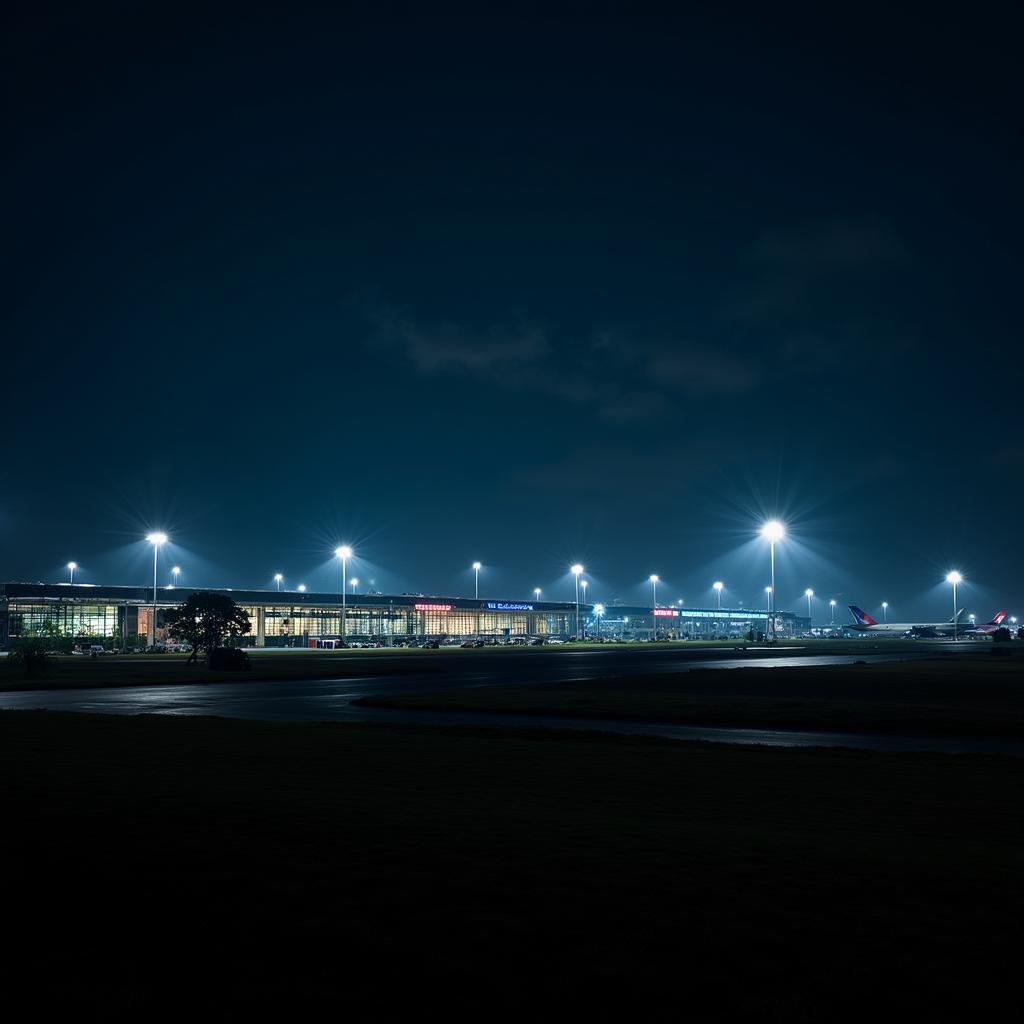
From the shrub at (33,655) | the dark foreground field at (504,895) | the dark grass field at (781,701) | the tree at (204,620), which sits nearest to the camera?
the dark foreground field at (504,895)

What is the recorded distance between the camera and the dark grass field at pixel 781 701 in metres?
31.6

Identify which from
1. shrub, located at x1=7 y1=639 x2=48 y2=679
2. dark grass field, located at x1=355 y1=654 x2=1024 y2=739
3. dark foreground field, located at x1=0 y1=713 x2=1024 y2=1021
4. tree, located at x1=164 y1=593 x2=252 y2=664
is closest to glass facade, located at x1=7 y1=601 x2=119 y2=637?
tree, located at x1=164 y1=593 x2=252 y2=664

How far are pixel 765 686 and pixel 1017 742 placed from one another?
22.0 meters

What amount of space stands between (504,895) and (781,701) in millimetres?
31261

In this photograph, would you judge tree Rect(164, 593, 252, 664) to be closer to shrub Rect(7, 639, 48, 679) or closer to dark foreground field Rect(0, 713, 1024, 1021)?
shrub Rect(7, 639, 48, 679)

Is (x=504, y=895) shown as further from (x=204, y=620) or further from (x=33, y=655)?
(x=204, y=620)

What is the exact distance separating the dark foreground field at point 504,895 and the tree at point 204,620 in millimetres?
64123

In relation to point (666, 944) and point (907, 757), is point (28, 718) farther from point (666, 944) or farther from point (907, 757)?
point (666, 944)

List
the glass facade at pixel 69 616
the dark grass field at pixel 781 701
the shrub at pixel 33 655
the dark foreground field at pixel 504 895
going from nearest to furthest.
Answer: the dark foreground field at pixel 504 895, the dark grass field at pixel 781 701, the shrub at pixel 33 655, the glass facade at pixel 69 616

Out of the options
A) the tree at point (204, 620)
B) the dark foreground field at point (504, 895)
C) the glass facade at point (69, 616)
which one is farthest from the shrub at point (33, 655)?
the glass facade at point (69, 616)

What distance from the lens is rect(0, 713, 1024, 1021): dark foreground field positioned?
7094 mm

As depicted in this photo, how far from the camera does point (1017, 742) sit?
89.1ft

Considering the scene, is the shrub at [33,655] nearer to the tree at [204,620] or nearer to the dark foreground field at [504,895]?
the tree at [204,620]

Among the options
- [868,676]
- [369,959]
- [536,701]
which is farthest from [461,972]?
[868,676]
